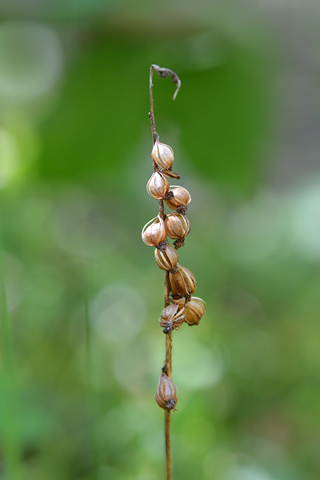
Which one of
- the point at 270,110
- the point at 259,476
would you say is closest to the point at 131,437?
the point at 259,476

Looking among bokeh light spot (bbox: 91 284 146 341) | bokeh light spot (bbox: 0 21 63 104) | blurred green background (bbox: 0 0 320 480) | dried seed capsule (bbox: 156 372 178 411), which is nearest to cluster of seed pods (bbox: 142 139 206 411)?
dried seed capsule (bbox: 156 372 178 411)

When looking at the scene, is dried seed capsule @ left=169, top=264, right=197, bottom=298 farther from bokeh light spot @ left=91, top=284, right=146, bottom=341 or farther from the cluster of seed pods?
bokeh light spot @ left=91, top=284, right=146, bottom=341

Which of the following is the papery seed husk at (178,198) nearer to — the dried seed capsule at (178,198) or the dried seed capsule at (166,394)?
the dried seed capsule at (178,198)

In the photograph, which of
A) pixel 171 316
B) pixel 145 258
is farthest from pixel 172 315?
pixel 145 258

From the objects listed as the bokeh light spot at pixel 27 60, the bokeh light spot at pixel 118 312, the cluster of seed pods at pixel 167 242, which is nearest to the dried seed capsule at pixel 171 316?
the cluster of seed pods at pixel 167 242

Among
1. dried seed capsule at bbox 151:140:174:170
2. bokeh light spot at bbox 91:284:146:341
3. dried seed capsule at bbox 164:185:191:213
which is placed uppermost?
bokeh light spot at bbox 91:284:146:341

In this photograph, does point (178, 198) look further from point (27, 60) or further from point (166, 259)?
point (27, 60)
